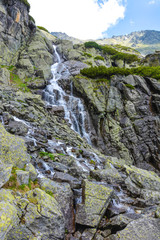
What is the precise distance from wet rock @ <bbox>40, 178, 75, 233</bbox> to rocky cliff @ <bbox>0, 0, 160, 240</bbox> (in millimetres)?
44

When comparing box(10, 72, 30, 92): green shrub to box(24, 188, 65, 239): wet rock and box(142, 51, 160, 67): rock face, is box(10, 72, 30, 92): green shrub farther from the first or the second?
box(142, 51, 160, 67): rock face

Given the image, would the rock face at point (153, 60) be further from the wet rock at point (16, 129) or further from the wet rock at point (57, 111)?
the wet rock at point (16, 129)

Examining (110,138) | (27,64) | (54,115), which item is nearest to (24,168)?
(54,115)

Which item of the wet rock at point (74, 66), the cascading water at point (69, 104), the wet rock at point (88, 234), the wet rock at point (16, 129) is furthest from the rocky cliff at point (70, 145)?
the wet rock at point (74, 66)

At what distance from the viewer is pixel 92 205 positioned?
679 cm

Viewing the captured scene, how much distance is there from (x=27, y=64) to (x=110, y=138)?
3049 cm

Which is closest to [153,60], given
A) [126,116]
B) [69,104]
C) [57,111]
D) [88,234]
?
[126,116]

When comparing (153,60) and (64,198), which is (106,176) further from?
(153,60)

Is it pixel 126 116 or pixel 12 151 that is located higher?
pixel 12 151

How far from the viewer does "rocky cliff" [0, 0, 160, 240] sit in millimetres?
5656

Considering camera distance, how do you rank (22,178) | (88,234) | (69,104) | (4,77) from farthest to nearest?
(69,104) → (4,77) → (22,178) → (88,234)

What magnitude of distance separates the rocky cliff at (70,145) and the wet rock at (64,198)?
0.04 metres

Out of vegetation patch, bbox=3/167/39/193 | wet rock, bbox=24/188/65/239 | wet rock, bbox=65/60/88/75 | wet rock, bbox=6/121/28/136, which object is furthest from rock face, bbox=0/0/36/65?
wet rock, bbox=24/188/65/239

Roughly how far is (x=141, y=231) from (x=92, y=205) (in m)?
2.20
